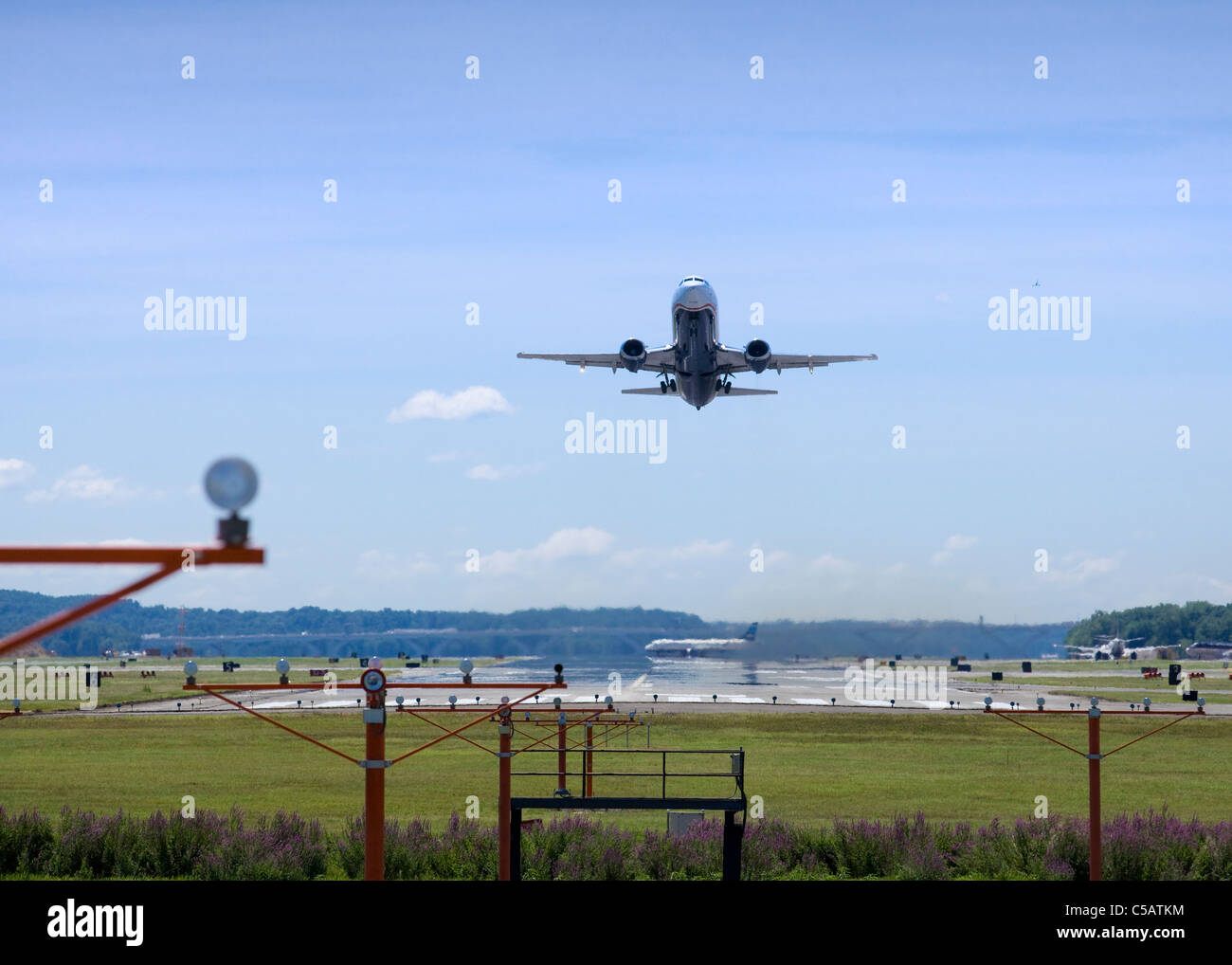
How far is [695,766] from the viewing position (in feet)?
279

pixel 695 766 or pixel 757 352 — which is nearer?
pixel 757 352

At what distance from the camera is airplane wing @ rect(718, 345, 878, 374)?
3118 inches

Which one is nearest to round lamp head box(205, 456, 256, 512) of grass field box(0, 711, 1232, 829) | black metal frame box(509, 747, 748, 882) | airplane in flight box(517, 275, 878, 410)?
black metal frame box(509, 747, 748, 882)

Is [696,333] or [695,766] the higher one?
[696,333]

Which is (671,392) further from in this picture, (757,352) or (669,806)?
(669,806)

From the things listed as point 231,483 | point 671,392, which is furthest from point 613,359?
point 231,483

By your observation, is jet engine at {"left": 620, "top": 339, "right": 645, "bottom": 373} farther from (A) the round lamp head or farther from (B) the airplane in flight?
(A) the round lamp head

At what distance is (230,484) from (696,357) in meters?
69.2

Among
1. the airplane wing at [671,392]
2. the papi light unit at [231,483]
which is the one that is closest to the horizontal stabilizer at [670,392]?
the airplane wing at [671,392]

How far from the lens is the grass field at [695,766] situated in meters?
68.2

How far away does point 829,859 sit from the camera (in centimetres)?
4759

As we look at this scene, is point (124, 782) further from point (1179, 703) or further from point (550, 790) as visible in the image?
point (1179, 703)
